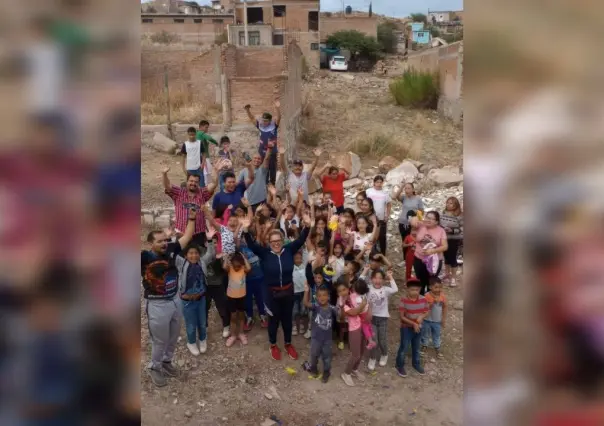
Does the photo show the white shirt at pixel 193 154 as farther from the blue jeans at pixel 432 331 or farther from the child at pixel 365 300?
the blue jeans at pixel 432 331

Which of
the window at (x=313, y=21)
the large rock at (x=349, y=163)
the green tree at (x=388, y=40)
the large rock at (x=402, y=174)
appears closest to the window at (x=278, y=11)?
the window at (x=313, y=21)

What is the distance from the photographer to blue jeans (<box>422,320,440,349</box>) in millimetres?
5246

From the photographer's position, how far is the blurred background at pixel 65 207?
2.52 feet

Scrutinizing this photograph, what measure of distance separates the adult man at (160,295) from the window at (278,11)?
4258cm

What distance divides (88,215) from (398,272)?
662cm

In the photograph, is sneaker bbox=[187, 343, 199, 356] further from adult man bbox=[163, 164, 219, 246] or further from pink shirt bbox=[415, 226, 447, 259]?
pink shirt bbox=[415, 226, 447, 259]

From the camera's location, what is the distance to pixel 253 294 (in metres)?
5.55

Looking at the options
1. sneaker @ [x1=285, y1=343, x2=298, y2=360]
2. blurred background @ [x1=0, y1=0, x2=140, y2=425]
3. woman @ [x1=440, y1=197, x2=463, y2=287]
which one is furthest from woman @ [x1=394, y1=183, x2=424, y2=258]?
blurred background @ [x1=0, y1=0, x2=140, y2=425]

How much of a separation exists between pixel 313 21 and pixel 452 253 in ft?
136

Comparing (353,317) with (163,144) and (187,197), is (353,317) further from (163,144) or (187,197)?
(163,144)

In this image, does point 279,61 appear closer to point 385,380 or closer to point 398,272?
point 398,272

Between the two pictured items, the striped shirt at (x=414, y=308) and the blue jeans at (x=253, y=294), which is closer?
the striped shirt at (x=414, y=308)

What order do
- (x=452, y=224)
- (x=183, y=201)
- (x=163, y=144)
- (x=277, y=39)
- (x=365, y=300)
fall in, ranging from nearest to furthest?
(x=365, y=300) → (x=183, y=201) → (x=452, y=224) → (x=163, y=144) → (x=277, y=39)

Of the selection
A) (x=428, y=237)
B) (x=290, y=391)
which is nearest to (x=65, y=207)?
(x=290, y=391)
